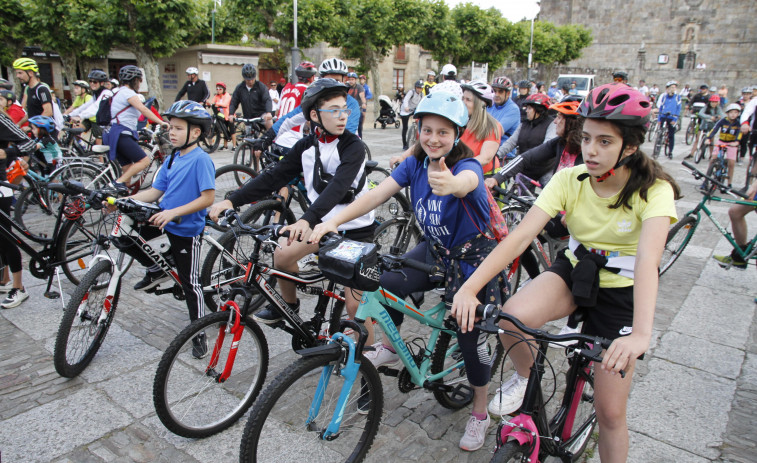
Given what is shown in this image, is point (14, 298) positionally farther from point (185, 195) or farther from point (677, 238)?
point (677, 238)

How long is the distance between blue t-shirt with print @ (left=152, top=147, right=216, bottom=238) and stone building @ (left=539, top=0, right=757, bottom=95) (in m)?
50.4

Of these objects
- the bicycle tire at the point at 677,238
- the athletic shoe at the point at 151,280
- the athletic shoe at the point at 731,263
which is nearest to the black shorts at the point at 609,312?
the athletic shoe at the point at 151,280

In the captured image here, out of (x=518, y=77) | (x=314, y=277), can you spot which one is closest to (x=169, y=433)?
(x=314, y=277)

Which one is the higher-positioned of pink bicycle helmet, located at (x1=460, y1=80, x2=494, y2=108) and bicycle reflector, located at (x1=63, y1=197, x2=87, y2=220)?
pink bicycle helmet, located at (x1=460, y1=80, x2=494, y2=108)

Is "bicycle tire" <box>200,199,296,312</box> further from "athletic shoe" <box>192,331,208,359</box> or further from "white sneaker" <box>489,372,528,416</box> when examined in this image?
"white sneaker" <box>489,372,528,416</box>

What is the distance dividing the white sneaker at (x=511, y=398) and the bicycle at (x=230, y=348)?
3.45 feet

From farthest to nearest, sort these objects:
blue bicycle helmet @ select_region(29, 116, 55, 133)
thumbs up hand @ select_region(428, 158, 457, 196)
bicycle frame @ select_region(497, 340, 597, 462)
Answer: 1. blue bicycle helmet @ select_region(29, 116, 55, 133)
2. thumbs up hand @ select_region(428, 158, 457, 196)
3. bicycle frame @ select_region(497, 340, 597, 462)

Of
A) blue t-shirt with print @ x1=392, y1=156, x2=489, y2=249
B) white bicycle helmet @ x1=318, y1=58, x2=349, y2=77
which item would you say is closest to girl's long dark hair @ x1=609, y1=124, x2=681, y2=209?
blue t-shirt with print @ x1=392, y1=156, x2=489, y2=249

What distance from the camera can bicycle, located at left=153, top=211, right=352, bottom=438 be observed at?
281 cm

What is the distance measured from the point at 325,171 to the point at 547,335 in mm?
2193

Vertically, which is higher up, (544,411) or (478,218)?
(478,218)

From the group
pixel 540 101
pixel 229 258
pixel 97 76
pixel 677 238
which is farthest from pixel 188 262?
pixel 97 76

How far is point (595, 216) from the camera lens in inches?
93.7

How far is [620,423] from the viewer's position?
224 cm
